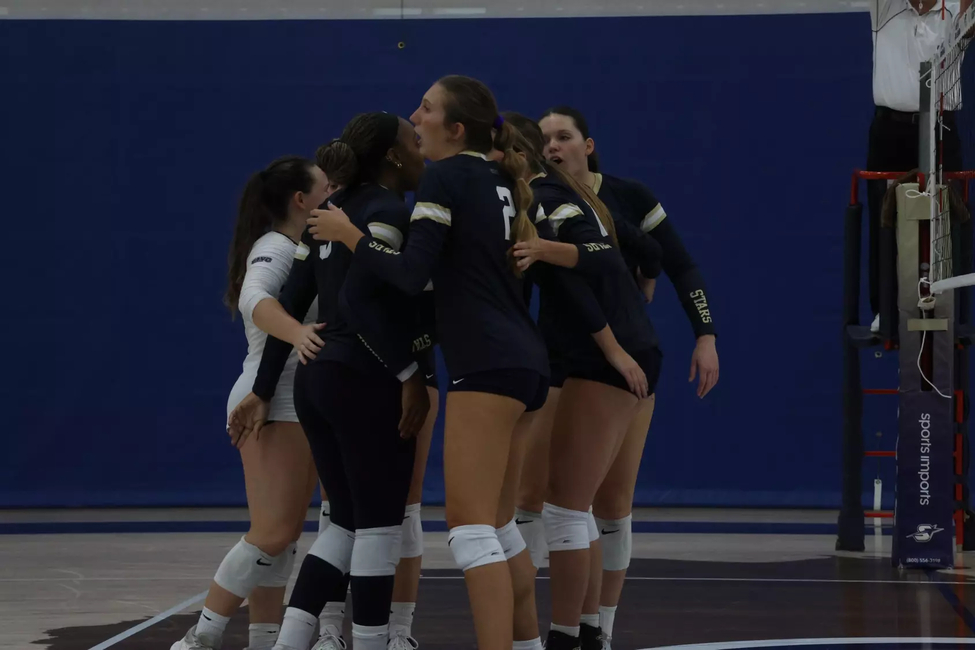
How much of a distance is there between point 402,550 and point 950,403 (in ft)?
11.0

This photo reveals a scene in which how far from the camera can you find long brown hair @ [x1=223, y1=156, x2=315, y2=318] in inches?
155

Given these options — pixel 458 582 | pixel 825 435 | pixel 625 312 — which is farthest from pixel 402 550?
pixel 825 435

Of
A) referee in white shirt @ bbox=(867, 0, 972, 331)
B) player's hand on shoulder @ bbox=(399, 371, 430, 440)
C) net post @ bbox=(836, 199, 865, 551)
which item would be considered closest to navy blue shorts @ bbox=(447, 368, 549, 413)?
player's hand on shoulder @ bbox=(399, 371, 430, 440)

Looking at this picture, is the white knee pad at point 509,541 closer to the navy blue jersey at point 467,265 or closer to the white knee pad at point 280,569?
the navy blue jersey at point 467,265

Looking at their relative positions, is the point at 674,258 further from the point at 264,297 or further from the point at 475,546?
the point at 475,546

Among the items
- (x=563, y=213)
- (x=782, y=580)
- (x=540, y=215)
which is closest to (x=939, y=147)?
(x=782, y=580)

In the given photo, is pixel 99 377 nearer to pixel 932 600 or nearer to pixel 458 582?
pixel 458 582

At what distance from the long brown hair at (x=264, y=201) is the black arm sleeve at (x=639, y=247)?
1.03 meters

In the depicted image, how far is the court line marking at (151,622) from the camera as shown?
13.8 feet

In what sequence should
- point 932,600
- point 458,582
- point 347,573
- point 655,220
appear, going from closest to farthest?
point 347,573, point 655,220, point 932,600, point 458,582

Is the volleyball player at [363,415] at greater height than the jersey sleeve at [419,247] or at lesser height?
lesser

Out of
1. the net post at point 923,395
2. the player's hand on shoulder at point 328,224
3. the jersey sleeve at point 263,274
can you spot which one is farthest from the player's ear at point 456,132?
the net post at point 923,395

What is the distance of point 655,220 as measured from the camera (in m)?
4.15

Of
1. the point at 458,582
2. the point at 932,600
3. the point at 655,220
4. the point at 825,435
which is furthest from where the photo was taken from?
the point at 825,435
